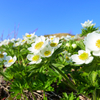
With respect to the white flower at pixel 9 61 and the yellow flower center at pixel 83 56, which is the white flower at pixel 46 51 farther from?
the white flower at pixel 9 61

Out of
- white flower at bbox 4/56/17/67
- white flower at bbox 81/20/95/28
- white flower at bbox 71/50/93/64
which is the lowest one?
white flower at bbox 71/50/93/64

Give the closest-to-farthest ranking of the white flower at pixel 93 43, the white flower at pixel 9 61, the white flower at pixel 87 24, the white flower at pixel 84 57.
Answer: the white flower at pixel 93 43 < the white flower at pixel 84 57 < the white flower at pixel 9 61 < the white flower at pixel 87 24

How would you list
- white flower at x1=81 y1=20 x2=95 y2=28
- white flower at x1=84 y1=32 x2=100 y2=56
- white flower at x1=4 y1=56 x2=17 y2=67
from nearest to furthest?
white flower at x1=84 y1=32 x2=100 y2=56, white flower at x1=4 y1=56 x2=17 y2=67, white flower at x1=81 y1=20 x2=95 y2=28

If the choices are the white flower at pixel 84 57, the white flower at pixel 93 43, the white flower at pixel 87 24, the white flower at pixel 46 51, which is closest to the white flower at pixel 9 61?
the white flower at pixel 46 51

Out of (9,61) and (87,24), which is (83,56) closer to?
(9,61)

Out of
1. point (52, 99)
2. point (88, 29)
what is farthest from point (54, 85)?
point (88, 29)

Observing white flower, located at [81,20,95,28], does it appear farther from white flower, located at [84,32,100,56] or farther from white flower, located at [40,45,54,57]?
white flower, located at [40,45,54,57]

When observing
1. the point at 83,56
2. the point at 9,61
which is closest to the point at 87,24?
the point at 83,56

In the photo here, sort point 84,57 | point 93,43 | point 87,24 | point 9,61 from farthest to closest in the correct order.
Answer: point 87,24 → point 9,61 → point 84,57 → point 93,43

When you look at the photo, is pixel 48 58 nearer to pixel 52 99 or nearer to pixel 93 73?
pixel 93 73

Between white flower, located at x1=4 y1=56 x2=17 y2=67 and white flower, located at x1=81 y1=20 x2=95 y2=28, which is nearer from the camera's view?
white flower, located at x1=4 y1=56 x2=17 y2=67

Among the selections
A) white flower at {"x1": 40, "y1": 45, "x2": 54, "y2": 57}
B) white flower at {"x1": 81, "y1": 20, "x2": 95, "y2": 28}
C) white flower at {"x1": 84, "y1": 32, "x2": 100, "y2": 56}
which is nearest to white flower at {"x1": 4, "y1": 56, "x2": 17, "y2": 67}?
white flower at {"x1": 40, "y1": 45, "x2": 54, "y2": 57}
